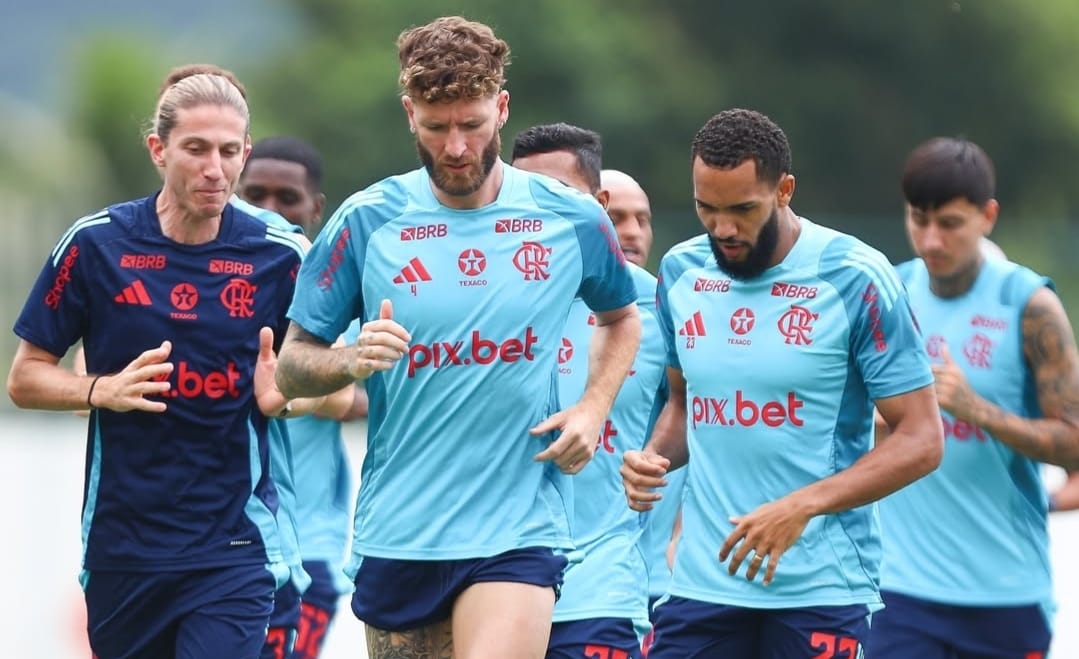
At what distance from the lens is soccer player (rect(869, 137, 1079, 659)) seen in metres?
7.23

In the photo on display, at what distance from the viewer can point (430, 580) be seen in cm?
588

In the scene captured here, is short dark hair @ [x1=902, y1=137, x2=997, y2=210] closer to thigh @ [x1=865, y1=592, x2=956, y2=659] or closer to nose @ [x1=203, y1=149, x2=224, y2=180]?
thigh @ [x1=865, y1=592, x2=956, y2=659]

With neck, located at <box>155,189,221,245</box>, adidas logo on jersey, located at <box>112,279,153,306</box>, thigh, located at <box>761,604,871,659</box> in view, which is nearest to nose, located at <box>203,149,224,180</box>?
neck, located at <box>155,189,221,245</box>

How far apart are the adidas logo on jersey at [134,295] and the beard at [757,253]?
1843 millimetres

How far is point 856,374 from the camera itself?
241 inches

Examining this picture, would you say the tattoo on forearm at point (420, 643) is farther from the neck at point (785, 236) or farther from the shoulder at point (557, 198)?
the neck at point (785, 236)

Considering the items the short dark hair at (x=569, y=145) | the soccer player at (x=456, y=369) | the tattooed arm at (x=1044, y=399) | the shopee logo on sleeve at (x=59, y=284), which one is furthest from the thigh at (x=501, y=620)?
the short dark hair at (x=569, y=145)

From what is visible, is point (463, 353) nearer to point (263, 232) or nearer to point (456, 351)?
point (456, 351)

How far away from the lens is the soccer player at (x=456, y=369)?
229 inches

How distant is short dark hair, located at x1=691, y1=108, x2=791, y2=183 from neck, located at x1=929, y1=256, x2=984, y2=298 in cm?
155

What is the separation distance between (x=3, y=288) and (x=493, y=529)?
20240 mm

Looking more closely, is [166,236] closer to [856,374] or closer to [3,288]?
[856,374]

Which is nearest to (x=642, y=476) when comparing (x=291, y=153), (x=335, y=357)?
(x=335, y=357)

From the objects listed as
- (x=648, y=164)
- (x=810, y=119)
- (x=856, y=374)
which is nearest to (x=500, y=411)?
(x=856, y=374)
